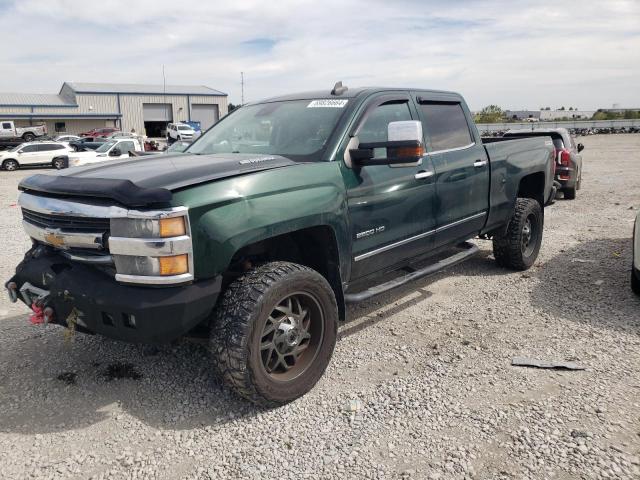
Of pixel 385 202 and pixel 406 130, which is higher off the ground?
pixel 406 130

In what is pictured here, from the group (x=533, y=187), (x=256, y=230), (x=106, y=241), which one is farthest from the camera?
(x=533, y=187)

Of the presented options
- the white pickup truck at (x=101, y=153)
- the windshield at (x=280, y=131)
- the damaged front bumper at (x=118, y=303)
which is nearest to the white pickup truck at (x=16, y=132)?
the white pickup truck at (x=101, y=153)

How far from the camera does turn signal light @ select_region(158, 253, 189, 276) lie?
2.64 m

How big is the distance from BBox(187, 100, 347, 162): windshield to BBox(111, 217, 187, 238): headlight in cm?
115

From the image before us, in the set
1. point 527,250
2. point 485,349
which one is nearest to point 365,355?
point 485,349

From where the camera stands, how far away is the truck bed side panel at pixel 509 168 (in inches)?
206

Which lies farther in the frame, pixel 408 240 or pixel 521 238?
pixel 521 238

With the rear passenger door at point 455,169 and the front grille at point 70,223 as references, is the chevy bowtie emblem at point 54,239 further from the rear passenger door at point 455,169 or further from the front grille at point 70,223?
the rear passenger door at point 455,169

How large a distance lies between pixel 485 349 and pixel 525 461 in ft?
4.61

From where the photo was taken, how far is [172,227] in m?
2.64

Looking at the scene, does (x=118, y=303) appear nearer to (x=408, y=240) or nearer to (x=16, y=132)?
(x=408, y=240)

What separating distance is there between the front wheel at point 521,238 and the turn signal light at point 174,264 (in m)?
4.10

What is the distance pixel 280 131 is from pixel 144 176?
129 cm

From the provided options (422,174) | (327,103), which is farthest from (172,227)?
(422,174)
